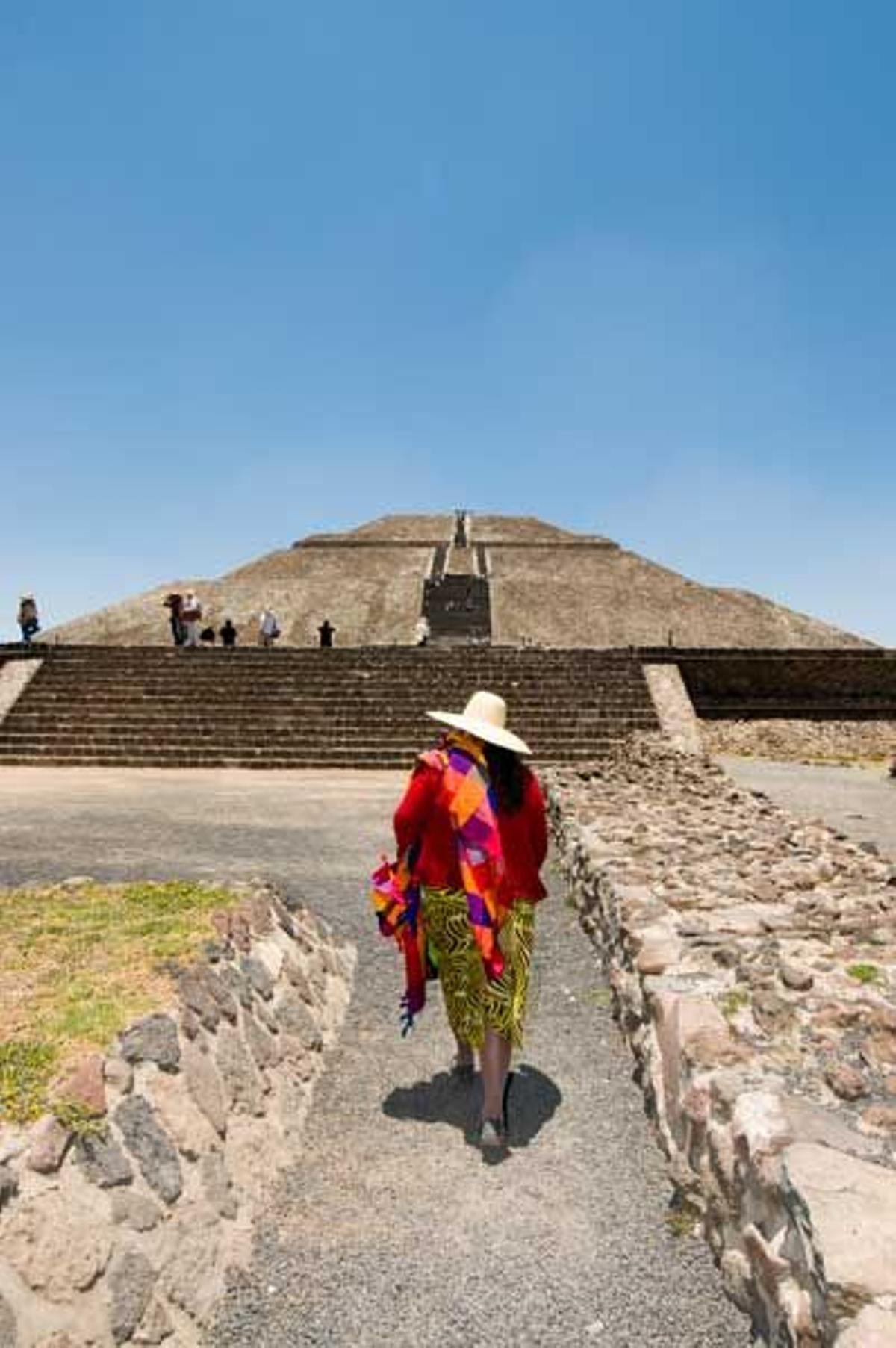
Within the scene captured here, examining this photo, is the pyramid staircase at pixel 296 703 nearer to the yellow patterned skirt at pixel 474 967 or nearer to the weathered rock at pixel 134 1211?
the yellow patterned skirt at pixel 474 967

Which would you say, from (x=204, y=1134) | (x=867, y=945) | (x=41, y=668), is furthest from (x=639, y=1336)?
(x=41, y=668)

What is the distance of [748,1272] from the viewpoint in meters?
3.03

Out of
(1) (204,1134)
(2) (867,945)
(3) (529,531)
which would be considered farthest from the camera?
(3) (529,531)

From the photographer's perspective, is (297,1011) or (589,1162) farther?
(297,1011)

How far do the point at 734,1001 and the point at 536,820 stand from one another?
1.20 metres

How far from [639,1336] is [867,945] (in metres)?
2.56

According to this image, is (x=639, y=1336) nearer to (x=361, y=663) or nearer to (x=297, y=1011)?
(x=297, y=1011)

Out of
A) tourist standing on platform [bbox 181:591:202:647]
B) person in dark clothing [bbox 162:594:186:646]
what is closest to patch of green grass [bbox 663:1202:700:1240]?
tourist standing on platform [bbox 181:591:202:647]

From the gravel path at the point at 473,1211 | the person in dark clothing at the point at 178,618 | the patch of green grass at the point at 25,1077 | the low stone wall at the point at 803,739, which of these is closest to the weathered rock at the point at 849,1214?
the gravel path at the point at 473,1211

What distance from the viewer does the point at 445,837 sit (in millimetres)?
4238

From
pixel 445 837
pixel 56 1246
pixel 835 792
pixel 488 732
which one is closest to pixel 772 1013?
pixel 445 837

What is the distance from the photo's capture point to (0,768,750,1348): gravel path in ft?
10.1

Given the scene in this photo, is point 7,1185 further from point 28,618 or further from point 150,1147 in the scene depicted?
point 28,618

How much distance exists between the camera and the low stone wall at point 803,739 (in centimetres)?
1995
